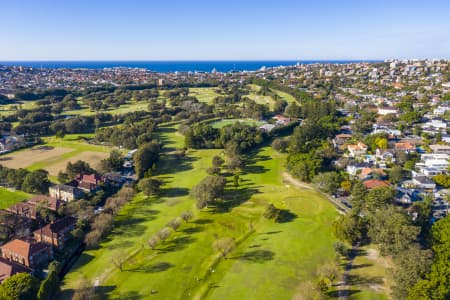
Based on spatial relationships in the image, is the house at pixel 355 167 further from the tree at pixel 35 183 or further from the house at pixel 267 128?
the tree at pixel 35 183

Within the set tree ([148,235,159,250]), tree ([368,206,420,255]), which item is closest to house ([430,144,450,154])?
tree ([368,206,420,255])

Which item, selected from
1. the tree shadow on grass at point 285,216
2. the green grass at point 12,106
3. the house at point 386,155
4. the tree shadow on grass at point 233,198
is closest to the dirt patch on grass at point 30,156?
the tree shadow on grass at point 233,198

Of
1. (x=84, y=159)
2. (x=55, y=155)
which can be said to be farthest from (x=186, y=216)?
(x=55, y=155)

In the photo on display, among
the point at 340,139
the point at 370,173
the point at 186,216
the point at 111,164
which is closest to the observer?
the point at 186,216

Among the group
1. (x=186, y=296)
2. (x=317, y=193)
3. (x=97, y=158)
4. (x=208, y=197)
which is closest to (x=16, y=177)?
(x=97, y=158)

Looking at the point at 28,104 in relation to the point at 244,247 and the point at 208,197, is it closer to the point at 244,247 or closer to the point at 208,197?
the point at 208,197

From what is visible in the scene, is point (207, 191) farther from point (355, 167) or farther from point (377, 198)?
point (355, 167)
